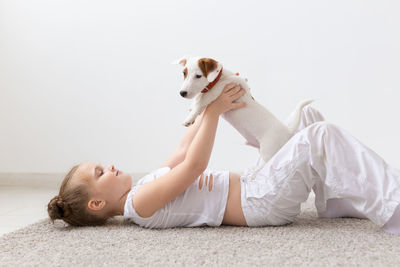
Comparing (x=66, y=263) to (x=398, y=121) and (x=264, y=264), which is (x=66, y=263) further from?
(x=398, y=121)

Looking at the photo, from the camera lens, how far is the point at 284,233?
51.3 inches

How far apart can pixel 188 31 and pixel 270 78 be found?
1.93 feet

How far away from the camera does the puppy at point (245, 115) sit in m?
1.41

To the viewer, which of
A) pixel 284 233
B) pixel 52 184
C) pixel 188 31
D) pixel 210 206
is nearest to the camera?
pixel 284 233

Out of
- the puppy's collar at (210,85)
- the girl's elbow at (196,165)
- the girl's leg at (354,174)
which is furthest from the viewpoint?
the puppy's collar at (210,85)

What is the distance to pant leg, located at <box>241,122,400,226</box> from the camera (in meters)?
1.24

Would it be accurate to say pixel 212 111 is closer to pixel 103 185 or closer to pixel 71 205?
pixel 103 185

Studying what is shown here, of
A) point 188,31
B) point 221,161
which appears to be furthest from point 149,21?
point 221,161

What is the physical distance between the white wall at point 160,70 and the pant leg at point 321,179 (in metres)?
1.26

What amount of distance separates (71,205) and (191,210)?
1.30ft

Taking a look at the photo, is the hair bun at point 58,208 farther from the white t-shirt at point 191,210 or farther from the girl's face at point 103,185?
A: the white t-shirt at point 191,210

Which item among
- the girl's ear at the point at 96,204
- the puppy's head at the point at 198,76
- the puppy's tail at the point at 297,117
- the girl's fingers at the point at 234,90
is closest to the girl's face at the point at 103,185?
the girl's ear at the point at 96,204

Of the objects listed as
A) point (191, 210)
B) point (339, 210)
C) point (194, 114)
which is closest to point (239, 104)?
point (194, 114)

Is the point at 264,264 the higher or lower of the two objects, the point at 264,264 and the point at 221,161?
the higher
